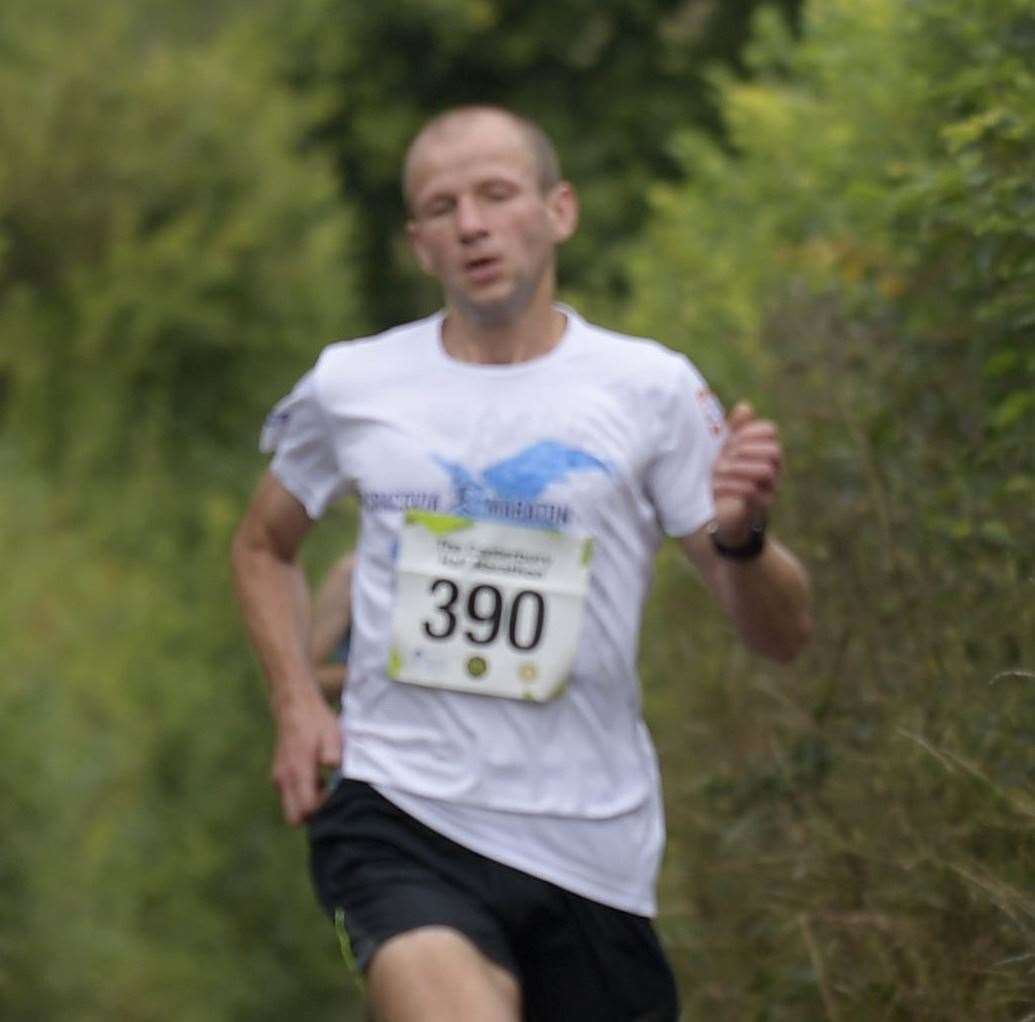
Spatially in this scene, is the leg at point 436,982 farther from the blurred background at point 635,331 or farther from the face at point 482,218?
the face at point 482,218

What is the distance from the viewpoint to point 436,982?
4289 mm

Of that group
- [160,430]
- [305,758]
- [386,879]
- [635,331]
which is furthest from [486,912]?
[160,430]

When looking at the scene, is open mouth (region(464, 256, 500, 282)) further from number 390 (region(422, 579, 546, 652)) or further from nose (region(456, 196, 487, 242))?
number 390 (region(422, 579, 546, 652))

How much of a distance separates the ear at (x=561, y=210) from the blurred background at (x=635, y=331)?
33.4 inches

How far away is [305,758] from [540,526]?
569 mm

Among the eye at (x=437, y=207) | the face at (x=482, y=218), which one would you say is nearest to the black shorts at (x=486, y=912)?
the face at (x=482, y=218)

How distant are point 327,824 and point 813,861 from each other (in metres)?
0.95

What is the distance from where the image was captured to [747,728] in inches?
255

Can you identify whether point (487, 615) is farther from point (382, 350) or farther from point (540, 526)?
point (382, 350)

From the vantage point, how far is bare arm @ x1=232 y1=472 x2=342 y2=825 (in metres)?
4.70

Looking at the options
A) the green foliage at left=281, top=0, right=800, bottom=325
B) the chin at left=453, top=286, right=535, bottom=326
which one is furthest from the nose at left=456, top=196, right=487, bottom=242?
the green foliage at left=281, top=0, right=800, bottom=325

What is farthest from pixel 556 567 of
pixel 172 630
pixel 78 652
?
pixel 172 630

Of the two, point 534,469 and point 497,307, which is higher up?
point 497,307

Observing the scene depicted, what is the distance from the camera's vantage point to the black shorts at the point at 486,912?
4.48 metres
